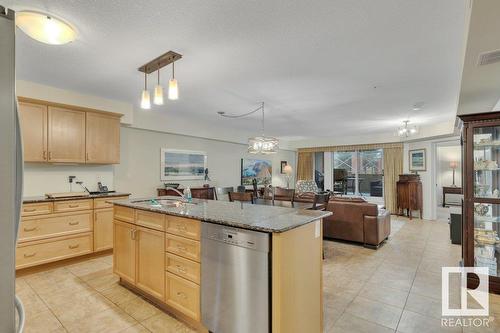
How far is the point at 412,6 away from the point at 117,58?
2731 millimetres

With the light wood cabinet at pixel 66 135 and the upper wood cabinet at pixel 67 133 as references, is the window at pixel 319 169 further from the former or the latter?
the light wood cabinet at pixel 66 135

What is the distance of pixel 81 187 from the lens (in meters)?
4.17

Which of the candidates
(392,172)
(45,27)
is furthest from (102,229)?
(392,172)

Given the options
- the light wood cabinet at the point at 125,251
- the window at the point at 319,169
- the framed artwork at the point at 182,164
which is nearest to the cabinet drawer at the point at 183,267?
the light wood cabinet at the point at 125,251

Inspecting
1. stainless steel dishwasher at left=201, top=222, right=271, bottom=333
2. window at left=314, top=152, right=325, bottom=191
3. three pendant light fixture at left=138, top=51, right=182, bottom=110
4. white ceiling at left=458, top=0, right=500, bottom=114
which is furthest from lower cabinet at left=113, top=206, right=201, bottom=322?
window at left=314, top=152, right=325, bottom=191

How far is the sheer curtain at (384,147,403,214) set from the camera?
751 centimetres

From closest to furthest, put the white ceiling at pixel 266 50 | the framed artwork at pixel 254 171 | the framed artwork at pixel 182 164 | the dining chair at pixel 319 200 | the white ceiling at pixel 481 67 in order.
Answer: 1. the white ceiling at pixel 481 67
2. the white ceiling at pixel 266 50
3. the dining chair at pixel 319 200
4. the framed artwork at pixel 182 164
5. the framed artwork at pixel 254 171

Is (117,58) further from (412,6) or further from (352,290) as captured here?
(352,290)

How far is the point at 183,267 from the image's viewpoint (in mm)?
2158

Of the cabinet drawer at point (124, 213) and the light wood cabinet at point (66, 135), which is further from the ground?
the light wood cabinet at point (66, 135)

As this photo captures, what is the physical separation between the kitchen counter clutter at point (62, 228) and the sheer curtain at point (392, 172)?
23.3 feet

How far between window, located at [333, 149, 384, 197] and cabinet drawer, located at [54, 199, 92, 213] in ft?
24.8

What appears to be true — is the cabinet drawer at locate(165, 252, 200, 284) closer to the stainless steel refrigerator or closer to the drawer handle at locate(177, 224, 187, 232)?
the drawer handle at locate(177, 224, 187, 232)

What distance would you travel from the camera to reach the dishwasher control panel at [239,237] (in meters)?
1.67
